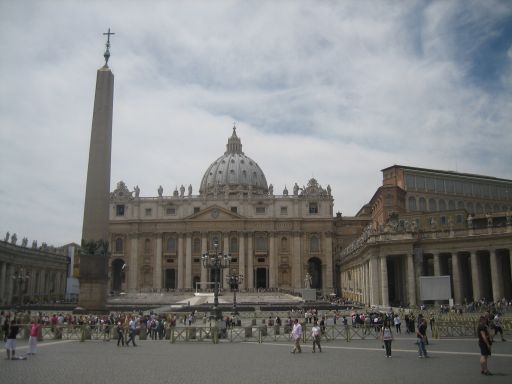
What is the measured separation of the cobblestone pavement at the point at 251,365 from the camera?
39.5 ft

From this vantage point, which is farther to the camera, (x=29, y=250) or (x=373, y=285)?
(x=29, y=250)

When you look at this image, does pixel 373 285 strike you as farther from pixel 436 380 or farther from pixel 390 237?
pixel 436 380

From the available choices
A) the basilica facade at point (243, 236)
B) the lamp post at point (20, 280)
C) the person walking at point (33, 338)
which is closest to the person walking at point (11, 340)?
the person walking at point (33, 338)

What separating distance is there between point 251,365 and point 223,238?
7458 centimetres

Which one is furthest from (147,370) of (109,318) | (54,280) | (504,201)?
(504,201)

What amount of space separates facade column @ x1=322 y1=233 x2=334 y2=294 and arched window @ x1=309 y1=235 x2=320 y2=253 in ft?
3.97

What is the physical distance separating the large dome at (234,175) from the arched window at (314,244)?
2626 centimetres

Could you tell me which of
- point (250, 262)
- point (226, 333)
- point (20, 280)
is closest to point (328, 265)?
point (250, 262)

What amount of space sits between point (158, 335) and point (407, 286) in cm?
2778

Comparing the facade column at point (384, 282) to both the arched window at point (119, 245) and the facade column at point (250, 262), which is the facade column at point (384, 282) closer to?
the facade column at point (250, 262)

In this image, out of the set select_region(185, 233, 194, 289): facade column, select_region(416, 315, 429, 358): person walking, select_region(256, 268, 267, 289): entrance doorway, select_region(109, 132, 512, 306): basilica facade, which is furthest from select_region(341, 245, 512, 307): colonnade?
select_region(185, 233, 194, 289): facade column

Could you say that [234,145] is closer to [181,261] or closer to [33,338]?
[181,261]

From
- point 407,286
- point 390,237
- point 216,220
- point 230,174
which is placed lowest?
point 407,286

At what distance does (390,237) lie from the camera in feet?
153
